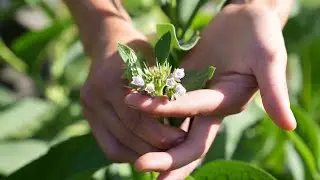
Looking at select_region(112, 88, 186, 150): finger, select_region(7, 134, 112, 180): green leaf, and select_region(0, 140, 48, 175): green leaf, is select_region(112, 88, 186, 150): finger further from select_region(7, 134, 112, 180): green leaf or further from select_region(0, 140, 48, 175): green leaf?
select_region(0, 140, 48, 175): green leaf

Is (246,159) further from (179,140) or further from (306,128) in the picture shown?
(179,140)

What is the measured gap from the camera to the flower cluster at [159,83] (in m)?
0.80

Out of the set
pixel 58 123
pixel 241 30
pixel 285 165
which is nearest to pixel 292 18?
pixel 285 165

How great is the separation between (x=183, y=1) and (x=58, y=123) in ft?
1.56

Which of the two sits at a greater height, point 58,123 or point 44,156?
point 44,156

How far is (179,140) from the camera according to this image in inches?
33.0

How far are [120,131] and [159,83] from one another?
9cm

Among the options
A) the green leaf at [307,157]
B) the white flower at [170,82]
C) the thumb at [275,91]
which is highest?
the white flower at [170,82]

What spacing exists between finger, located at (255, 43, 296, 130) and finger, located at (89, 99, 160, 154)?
13 centimetres

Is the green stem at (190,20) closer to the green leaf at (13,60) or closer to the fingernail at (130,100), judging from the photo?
the fingernail at (130,100)

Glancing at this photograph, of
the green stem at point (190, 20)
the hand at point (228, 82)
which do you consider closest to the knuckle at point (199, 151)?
the hand at point (228, 82)

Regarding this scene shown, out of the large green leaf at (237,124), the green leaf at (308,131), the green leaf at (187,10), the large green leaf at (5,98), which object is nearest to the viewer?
the green leaf at (187,10)

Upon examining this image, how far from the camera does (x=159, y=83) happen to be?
81 cm

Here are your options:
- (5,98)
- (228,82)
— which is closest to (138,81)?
(228,82)
